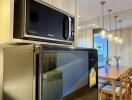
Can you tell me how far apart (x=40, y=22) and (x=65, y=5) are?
0.39 m

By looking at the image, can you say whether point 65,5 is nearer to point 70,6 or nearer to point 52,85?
point 70,6

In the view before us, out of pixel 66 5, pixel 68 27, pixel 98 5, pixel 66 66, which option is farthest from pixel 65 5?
pixel 98 5

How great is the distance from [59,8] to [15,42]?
0.48m

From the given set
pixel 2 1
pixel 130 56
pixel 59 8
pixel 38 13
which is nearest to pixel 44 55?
pixel 38 13

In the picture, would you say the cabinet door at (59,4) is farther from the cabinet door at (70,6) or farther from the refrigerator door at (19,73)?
the refrigerator door at (19,73)

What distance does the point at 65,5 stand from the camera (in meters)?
1.24

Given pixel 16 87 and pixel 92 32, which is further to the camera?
pixel 92 32

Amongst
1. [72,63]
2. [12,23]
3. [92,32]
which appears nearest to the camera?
[12,23]

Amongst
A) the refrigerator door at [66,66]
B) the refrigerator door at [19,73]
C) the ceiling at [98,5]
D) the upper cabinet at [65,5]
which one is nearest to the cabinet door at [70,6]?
the upper cabinet at [65,5]

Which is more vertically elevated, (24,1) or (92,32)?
(92,32)

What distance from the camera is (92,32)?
6254 millimetres

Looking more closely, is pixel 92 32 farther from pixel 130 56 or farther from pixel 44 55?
pixel 44 55

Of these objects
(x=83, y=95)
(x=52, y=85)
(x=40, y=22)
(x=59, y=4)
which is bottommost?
(x=83, y=95)

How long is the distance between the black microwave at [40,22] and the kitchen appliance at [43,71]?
0.33ft
